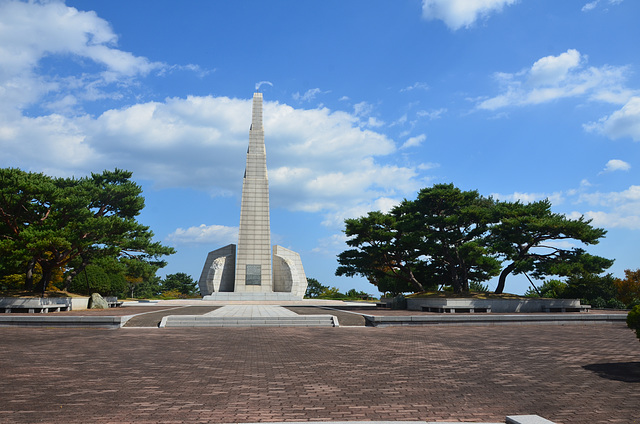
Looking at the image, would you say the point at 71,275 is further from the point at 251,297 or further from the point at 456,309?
the point at 456,309

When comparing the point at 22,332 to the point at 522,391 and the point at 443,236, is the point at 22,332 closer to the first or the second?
the point at 522,391

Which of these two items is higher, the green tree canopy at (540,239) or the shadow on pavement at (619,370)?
the green tree canopy at (540,239)

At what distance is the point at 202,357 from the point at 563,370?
7.09 meters

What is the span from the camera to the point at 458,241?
26.4m

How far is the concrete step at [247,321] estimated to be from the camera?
54.1 ft

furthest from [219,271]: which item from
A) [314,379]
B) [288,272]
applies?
[314,379]

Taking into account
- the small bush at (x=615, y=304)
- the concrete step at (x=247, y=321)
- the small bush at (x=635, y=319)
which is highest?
the small bush at (x=635, y=319)

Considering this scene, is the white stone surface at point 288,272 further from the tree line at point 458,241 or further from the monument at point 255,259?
the tree line at point 458,241

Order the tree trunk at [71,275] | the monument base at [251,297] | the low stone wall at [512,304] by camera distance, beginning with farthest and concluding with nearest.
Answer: the monument base at [251,297]
the tree trunk at [71,275]
the low stone wall at [512,304]

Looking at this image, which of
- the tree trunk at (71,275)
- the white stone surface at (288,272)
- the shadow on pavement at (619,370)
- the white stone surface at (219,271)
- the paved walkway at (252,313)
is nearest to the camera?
the shadow on pavement at (619,370)

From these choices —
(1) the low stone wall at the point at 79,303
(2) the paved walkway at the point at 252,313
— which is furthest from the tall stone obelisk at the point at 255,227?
(2) the paved walkway at the point at 252,313

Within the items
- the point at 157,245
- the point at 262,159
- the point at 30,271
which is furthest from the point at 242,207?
the point at 30,271

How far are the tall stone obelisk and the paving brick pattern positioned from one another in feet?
97.2

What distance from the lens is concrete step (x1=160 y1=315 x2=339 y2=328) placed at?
16500 millimetres
